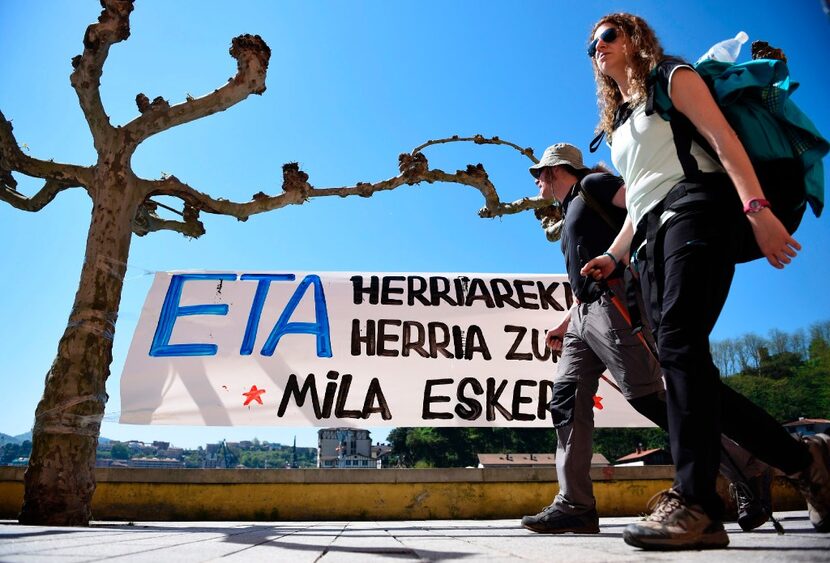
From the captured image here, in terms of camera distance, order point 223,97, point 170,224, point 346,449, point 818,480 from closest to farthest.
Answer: point 818,480
point 223,97
point 170,224
point 346,449

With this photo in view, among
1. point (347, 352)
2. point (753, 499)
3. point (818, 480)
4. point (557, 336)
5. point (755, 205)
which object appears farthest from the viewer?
point (347, 352)

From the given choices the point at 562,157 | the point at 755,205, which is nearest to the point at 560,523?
the point at 755,205

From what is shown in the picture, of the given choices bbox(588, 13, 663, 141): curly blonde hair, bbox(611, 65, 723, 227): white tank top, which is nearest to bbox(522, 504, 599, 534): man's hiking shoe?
bbox(611, 65, 723, 227): white tank top

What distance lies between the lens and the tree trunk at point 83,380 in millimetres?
4062

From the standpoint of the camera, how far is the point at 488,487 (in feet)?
18.3

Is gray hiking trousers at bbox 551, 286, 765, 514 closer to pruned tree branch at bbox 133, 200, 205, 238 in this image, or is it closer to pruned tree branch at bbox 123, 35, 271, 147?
pruned tree branch at bbox 123, 35, 271, 147

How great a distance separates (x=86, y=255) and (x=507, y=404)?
4.39m

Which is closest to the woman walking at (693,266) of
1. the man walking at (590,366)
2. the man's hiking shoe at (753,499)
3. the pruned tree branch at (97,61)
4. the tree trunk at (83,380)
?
the man's hiking shoe at (753,499)

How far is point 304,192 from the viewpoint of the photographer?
20.2 feet

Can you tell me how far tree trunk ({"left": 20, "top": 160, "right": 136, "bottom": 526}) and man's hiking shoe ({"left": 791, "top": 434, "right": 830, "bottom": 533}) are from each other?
15.2 ft

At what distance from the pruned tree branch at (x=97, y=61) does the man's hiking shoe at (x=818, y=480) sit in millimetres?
5745

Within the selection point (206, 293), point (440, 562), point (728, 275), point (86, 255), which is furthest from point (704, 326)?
point (206, 293)

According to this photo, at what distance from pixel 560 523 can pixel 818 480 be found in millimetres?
1192

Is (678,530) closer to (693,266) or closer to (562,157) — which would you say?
(693,266)
